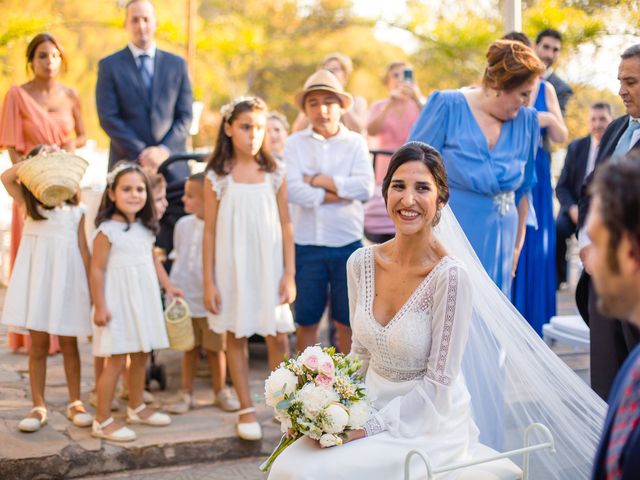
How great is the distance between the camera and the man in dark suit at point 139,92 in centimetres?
635

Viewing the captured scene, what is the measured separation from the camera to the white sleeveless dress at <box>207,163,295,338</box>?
5.09 m

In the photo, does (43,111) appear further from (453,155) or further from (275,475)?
(275,475)

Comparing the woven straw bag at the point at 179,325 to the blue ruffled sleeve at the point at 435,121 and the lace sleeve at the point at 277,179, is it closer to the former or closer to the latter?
the lace sleeve at the point at 277,179

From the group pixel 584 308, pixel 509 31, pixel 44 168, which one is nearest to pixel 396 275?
pixel 584 308

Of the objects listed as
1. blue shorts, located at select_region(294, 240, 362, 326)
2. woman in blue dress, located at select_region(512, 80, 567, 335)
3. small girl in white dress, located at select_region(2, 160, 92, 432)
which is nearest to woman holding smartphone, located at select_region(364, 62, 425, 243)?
blue shorts, located at select_region(294, 240, 362, 326)

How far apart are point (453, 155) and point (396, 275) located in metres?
1.36

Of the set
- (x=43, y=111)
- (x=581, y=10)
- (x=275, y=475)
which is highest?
(x=581, y=10)

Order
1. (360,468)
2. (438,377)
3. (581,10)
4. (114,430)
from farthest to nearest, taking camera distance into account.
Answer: (581,10) < (114,430) < (438,377) < (360,468)

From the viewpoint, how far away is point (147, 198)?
517 cm

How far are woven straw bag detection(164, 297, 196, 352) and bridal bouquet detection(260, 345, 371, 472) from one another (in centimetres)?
222

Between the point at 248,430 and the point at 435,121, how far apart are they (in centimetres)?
211

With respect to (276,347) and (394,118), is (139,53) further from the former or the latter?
(276,347)

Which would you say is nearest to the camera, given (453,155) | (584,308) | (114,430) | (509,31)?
(584,308)

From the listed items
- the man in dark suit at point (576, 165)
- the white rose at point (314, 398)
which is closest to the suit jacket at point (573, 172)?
the man in dark suit at point (576, 165)
